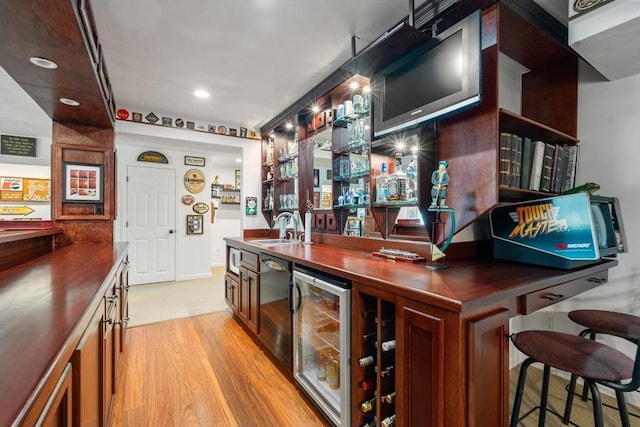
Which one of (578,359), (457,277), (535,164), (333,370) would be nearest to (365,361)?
(333,370)

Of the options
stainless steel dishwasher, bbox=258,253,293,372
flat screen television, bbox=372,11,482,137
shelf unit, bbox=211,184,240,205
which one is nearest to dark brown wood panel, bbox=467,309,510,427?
flat screen television, bbox=372,11,482,137

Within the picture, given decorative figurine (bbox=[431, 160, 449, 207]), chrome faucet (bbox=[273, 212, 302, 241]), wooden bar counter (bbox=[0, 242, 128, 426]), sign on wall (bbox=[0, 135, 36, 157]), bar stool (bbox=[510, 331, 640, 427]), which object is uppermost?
sign on wall (bbox=[0, 135, 36, 157])

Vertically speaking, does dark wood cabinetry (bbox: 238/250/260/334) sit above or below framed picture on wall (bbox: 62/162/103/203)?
below

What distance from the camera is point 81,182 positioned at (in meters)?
2.84

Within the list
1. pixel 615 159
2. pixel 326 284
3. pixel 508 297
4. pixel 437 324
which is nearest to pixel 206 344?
pixel 326 284

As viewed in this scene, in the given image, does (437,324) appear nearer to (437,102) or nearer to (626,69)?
(437,102)

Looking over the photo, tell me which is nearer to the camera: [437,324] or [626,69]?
[437,324]

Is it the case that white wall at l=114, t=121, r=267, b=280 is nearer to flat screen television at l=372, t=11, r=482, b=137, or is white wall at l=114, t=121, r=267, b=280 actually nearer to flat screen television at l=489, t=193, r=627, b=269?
flat screen television at l=372, t=11, r=482, b=137

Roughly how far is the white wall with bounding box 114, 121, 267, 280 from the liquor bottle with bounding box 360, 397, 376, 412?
2947 mm

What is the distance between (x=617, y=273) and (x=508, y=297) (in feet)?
4.94

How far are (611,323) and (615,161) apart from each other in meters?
1.10

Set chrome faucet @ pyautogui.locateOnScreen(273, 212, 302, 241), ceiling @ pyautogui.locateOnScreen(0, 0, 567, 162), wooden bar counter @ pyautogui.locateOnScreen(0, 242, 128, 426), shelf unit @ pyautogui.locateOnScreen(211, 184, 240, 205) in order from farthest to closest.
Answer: shelf unit @ pyautogui.locateOnScreen(211, 184, 240, 205) < chrome faucet @ pyautogui.locateOnScreen(273, 212, 302, 241) < ceiling @ pyautogui.locateOnScreen(0, 0, 567, 162) < wooden bar counter @ pyautogui.locateOnScreen(0, 242, 128, 426)

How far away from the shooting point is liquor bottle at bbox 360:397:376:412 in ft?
4.50

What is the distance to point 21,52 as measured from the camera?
1575 mm
